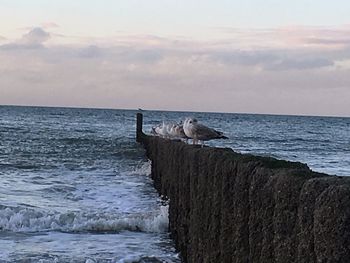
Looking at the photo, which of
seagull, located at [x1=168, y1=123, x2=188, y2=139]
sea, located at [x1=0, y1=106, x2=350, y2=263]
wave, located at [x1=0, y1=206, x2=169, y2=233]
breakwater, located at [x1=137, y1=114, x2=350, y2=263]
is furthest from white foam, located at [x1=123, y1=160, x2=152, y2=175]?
breakwater, located at [x1=137, y1=114, x2=350, y2=263]

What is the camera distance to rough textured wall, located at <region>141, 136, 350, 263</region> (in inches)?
135

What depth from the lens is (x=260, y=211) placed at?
477cm

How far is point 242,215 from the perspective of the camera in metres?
5.39

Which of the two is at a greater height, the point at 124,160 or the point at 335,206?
the point at 335,206

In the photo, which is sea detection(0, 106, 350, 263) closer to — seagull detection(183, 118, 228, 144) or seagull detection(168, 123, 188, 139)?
seagull detection(168, 123, 188, 139)

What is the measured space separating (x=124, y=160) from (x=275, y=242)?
22899 millimetres

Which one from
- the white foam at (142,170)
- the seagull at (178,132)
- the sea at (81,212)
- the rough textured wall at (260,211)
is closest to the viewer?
the rough textured wall at (260,211)

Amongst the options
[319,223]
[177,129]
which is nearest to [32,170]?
[177,129]

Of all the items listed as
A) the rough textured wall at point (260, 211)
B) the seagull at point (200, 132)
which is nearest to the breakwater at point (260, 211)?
the rough textured wall at point (260, 211)

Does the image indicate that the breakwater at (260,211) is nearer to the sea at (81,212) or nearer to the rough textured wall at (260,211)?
the rough textured wall at (260,211)

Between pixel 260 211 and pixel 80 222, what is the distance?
7.89 m

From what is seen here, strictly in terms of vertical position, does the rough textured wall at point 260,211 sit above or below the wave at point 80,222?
above

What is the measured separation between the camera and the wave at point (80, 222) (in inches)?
469

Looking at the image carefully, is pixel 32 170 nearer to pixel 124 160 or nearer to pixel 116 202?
pixel 124 160
